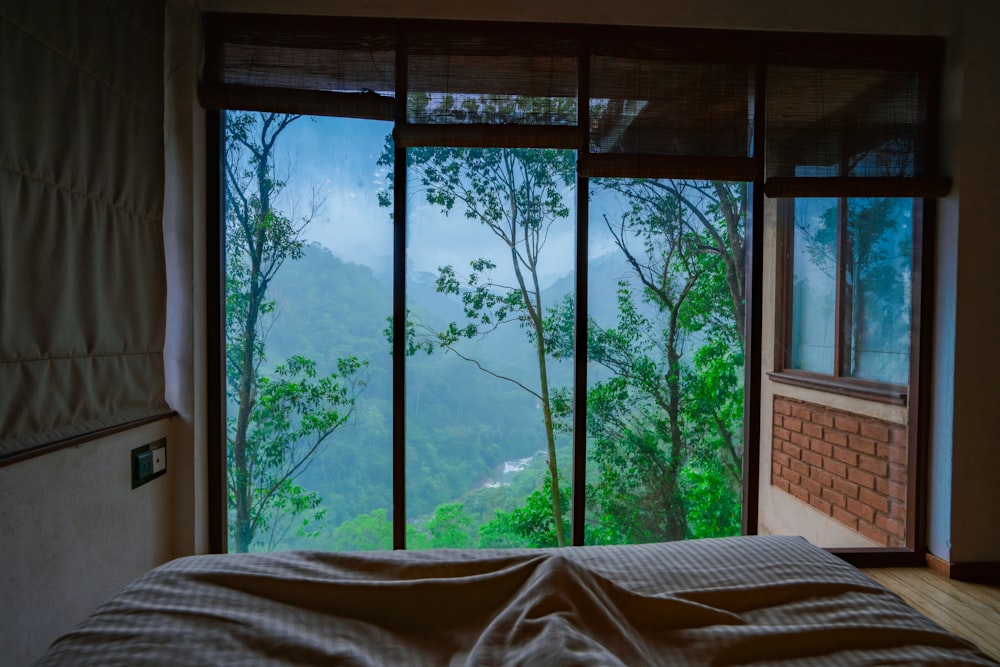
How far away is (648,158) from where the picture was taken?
101 inches

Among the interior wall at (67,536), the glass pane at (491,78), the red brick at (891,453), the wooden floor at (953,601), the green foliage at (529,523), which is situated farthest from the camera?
the red brick at (891,453)

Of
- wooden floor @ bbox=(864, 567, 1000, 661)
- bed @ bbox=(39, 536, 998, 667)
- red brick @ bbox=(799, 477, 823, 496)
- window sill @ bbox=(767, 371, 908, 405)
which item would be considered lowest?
wooden floor @ bbox=(864, 567, 1000, 661)

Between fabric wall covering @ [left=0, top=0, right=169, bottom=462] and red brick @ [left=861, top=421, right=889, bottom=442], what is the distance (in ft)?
10.5

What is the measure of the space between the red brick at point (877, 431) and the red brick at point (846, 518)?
15.6 inches

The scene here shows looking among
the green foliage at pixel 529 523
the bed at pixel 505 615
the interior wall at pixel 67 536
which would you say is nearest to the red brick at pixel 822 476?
the green foliage at pixel 529 523

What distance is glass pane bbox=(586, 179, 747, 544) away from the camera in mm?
2682

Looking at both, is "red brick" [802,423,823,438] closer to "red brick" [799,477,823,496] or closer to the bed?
"red brick" [799,477,823,496]

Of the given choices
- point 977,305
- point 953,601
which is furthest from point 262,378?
point 977,305

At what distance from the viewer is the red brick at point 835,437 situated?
2840 millimetres

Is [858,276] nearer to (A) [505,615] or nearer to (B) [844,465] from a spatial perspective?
(B) [844,465]

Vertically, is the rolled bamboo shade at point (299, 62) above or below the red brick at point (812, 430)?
above

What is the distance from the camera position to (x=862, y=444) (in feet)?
9.25

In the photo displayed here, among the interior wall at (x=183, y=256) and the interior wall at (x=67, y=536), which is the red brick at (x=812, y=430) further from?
the interior wall at (x=67, y=536)

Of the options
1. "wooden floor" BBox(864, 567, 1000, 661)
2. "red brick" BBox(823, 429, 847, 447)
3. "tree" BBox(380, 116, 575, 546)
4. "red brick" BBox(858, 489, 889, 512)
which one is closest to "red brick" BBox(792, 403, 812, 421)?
"red brick" BBox(823, 429, 847, 447)
